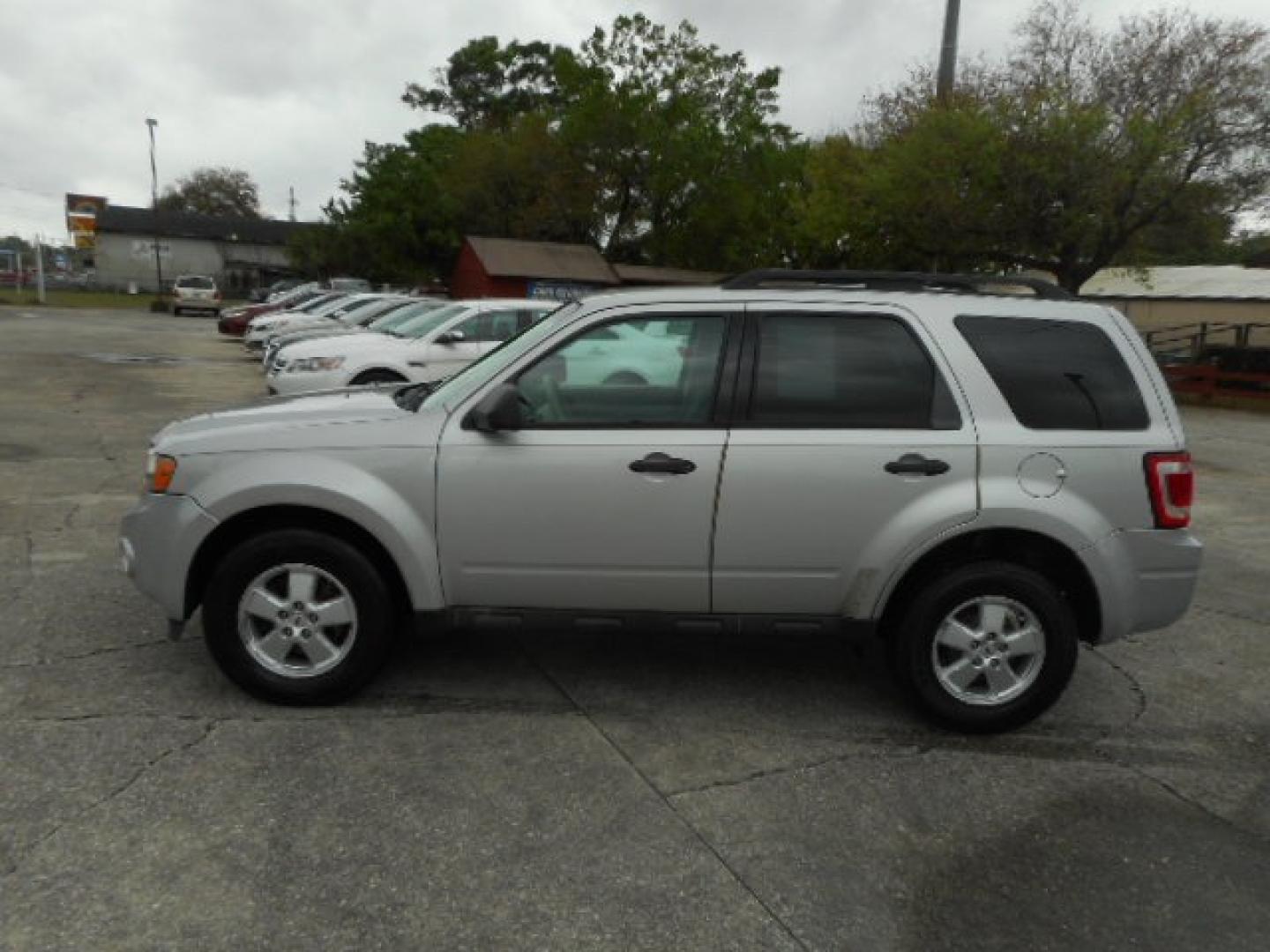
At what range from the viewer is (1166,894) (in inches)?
112

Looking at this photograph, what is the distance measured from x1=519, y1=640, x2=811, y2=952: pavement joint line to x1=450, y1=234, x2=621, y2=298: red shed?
26540 mm

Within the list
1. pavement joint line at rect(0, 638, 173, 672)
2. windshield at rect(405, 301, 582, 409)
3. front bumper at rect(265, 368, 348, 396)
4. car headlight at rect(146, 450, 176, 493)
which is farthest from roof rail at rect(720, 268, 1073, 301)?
front bumper at rect(265, 368, 348, 396)

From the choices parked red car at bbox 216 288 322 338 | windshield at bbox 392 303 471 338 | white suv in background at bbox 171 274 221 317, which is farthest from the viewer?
white suv in background at bbox 171 274 221 317

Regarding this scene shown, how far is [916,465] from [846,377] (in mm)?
453

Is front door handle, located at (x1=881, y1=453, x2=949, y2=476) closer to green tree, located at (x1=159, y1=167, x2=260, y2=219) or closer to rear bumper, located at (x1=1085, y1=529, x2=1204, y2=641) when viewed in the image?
rear bumper, located at (x1=1085, y1=529, x2=1204, y2=641)

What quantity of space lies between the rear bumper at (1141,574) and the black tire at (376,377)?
7.76m

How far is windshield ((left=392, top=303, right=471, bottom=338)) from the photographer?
36.6 ft

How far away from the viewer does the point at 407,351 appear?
10.2 meters

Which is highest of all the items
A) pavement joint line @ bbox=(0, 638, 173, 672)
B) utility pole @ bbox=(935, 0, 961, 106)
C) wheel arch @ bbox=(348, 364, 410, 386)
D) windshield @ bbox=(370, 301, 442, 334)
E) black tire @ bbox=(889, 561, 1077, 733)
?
utility pole @ bbox=(935, 0, 961, 106)

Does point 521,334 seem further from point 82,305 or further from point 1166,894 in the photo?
point 82,305

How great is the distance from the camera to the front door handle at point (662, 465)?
142 inches

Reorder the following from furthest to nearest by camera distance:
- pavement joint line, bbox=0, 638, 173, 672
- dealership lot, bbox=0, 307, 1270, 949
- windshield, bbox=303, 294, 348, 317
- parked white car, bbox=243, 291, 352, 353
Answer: windshield, bbox=303, 294, 348, 317
parked white car, bbox=243, 291, 352, 353
pavement joint line, bbox=0, 638, 173, 672
dealership lot, bbox=0, 307, 1270, 949

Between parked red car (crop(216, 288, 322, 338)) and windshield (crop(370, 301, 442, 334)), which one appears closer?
windshield (crop(370, 301, 442, 334))

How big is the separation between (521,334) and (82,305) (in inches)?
1897
